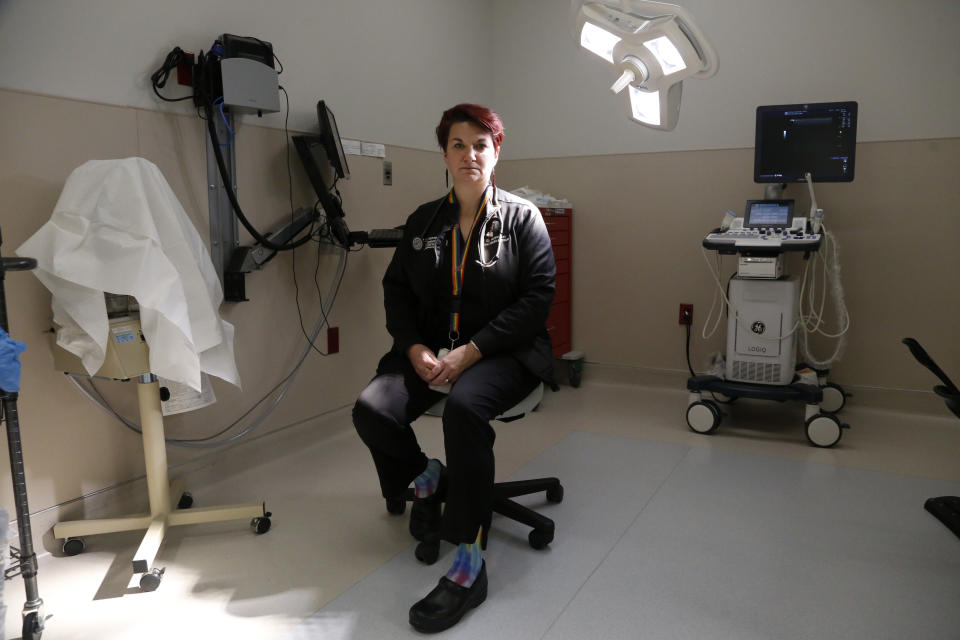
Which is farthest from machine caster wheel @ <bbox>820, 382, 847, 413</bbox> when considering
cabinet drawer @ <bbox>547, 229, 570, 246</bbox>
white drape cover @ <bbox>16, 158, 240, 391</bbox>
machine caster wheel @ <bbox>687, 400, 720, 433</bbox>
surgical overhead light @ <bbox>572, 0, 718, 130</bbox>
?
white drape cover @ <bbox>16, 158, 240, 391</bbox>

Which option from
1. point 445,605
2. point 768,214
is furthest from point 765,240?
point 445,605

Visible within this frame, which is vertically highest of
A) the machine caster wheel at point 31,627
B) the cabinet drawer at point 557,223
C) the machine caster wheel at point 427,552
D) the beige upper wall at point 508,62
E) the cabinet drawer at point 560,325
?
the beige upper wall at point 508,62

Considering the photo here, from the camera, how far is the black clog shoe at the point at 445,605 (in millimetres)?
1702

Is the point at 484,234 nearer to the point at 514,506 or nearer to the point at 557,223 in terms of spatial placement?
the point at 514,506

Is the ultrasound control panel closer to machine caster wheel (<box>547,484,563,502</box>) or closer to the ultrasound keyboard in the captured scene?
the ultrasound keyboard

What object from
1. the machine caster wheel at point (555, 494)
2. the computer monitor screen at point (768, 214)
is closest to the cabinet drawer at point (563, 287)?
the computer monitor screen at point (768, 214)

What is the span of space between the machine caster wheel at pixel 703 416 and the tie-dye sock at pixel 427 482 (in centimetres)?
151

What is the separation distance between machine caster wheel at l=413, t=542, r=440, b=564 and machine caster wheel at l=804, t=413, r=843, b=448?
1.81 m

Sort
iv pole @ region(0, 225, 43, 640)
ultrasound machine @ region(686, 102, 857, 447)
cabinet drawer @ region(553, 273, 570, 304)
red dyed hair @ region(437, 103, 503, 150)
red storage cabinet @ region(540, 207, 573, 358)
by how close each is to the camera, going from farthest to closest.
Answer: cabinet drawer @ region(553, 273, 570, 304)
red storage cabinet @ region(540, 207, 573, 358)
ultrasound machine @ region(686, 102, 857, 447)
red dyed hair @ region(437, 103, 503, 150)
iv pole @ region(0, 225, 43, 640)

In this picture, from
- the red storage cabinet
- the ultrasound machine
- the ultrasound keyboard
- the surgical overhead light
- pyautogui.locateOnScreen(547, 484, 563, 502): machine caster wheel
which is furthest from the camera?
the red storage cabinet

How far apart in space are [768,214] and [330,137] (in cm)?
192

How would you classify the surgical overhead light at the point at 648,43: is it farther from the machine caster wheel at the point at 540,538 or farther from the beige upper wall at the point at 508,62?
the machine caster wheel at the point at 540,538

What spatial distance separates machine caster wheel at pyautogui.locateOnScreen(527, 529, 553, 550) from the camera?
2.11 metres

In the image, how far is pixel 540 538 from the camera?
2.11m
